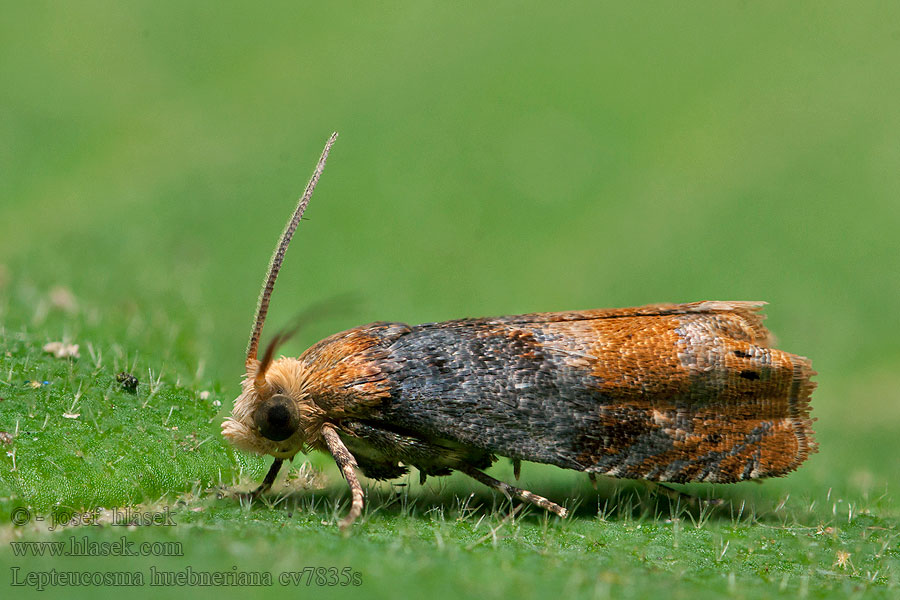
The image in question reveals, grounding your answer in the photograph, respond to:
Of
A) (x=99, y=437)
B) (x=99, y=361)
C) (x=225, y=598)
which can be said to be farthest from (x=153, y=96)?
Result: (x=225, y=598)

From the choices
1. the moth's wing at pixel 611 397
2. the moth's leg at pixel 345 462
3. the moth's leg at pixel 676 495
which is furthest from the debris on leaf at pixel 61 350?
the moth's leg at pixel 676 495

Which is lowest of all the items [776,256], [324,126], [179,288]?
[179,288]

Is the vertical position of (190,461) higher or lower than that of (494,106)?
lower

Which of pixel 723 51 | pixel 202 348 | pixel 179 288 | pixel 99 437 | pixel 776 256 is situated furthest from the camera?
pixel 723 51

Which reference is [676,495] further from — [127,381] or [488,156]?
[488,156]

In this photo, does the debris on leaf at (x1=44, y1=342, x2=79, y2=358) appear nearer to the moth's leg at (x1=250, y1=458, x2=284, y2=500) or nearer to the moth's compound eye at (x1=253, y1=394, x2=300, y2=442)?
the moth's compound eye at (x1=253, y1=394, x2=300, y2=442)

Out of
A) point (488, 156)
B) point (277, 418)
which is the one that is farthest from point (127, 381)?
point (488, 156)

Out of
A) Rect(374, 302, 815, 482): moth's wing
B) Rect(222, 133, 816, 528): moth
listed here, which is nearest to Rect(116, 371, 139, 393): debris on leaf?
Rect(222, 133, 816, 528): moth

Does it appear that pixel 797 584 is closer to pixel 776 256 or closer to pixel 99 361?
pixel 99 361
